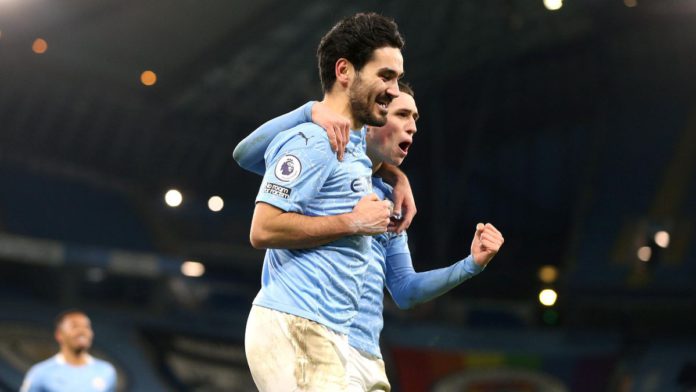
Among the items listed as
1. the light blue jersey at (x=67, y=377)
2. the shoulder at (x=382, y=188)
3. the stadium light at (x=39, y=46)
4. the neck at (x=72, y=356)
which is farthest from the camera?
the stadium light at (x=39, y=46)

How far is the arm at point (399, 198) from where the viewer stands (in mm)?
4270

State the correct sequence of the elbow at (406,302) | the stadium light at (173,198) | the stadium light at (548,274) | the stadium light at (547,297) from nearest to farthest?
the elbow at (406,302)
the stadium light at (547,297)
the stadium light at (548,274)
the stadium light at (173,198)

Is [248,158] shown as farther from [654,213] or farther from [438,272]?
[654,213]

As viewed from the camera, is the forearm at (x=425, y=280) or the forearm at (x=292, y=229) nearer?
the forearm at (x=292, y=229)

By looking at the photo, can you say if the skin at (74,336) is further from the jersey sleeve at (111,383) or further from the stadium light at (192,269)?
the stadium light at (192,269)

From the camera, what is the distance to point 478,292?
1873 cm

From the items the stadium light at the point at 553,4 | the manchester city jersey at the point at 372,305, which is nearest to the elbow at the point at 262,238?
the manchester city jersey at the point at 372,305

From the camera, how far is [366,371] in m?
4.17

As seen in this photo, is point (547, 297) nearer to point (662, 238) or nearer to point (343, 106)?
point (662, 238)

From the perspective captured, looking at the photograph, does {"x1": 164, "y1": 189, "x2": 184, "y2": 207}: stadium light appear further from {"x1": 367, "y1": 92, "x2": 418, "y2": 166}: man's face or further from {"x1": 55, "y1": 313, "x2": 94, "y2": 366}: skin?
{"x1": 367, "y1": 92, "x2": 418, "y2": 166}: man's face

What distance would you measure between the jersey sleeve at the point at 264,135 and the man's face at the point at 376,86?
0.66 ft

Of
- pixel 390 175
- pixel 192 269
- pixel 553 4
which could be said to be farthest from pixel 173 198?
pixel 390 175

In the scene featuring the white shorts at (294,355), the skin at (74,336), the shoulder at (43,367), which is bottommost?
the white shorts at (294,355)

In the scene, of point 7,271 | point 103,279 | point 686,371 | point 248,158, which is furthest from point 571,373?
point 248,158
